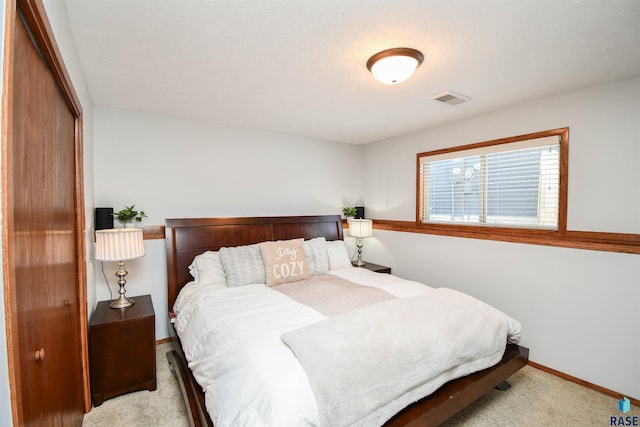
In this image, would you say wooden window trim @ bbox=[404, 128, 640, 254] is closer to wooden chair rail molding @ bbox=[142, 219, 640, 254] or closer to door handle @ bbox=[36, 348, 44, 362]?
wooden chair rail molding @ bbox=[142, 219, 640, 254]

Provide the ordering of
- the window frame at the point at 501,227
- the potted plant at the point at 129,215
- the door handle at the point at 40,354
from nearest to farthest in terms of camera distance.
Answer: the door handle at the point at 40,354
the window frame at the point at 501,227
the potted plant at the point at 129,215

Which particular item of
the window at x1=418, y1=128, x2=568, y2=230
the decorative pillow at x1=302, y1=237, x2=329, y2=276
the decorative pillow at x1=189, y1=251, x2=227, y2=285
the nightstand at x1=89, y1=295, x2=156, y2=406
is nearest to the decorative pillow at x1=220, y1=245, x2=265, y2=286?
the decorative pillow at x1=189, y1=251, x2=227, y2=285

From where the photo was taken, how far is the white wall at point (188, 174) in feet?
9.55

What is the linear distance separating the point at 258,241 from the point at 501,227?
2.66 m

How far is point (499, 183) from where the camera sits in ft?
10.0

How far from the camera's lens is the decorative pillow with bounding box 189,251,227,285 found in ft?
9.20

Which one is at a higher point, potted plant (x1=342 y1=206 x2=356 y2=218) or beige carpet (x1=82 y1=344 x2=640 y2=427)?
potted plant (x1=342 y1=206 x2=356 y2=218)

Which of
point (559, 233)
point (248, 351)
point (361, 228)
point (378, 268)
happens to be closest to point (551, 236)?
point (559, 233)

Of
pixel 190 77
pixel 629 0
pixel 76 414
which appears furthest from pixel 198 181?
pixel 629 0

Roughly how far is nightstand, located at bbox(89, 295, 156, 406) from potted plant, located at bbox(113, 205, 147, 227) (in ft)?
2.92

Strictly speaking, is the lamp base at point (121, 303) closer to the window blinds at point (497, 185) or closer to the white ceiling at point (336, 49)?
the white ceiling at point (336, 49)

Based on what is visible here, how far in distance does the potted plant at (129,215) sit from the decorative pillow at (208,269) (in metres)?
0.70

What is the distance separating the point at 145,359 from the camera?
2295 mm

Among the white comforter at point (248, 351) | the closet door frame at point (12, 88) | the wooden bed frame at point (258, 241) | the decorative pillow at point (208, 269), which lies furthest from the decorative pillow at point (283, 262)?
the closet door frame at point (12, 88)
